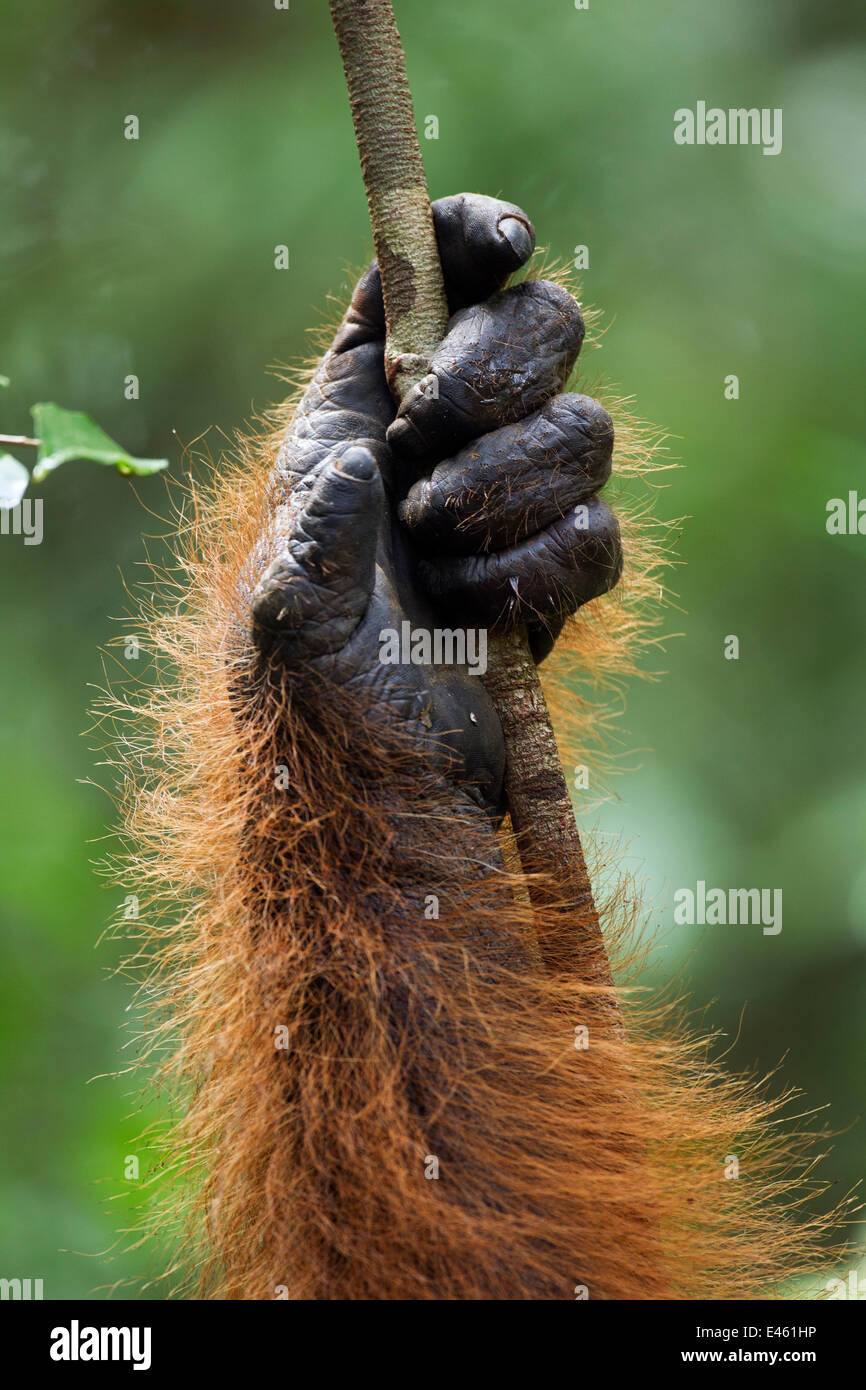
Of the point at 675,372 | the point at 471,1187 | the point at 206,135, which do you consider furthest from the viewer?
the point at 206,135

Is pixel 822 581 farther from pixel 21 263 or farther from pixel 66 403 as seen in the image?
pixel 21 263

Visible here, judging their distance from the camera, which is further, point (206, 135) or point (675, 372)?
point (206, 135)

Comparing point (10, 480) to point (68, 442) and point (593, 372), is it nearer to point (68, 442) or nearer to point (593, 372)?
point (68, 442)

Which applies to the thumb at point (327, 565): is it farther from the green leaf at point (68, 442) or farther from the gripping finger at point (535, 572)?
the green leaf at point (68, 442)

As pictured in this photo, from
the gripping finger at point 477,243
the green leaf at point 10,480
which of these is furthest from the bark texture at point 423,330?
the green leaf at point 10,480

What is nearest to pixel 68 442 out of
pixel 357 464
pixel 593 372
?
pixel 357 464

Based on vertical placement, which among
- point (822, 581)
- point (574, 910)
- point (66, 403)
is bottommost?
point (574, 910)

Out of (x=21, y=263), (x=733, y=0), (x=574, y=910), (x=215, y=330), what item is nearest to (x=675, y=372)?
(x=733, y=0)
